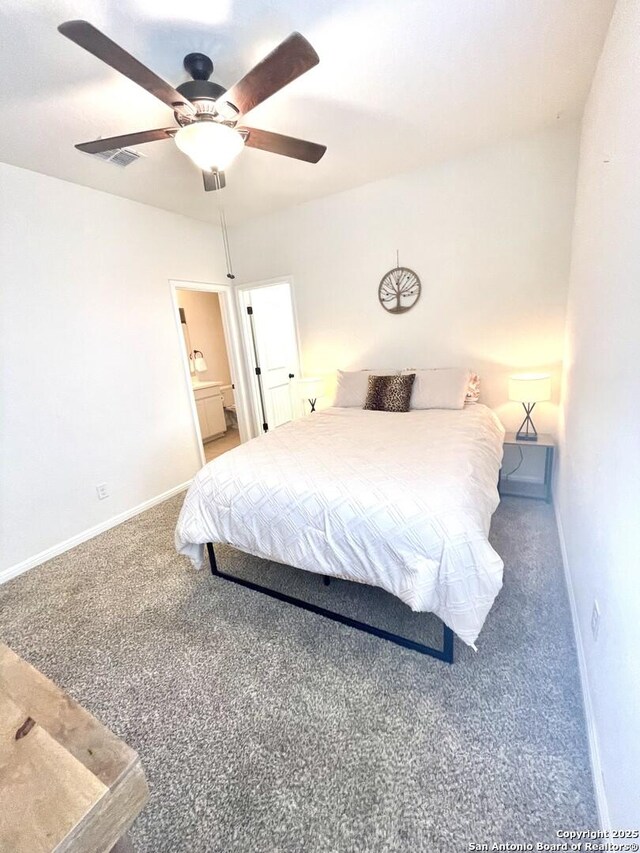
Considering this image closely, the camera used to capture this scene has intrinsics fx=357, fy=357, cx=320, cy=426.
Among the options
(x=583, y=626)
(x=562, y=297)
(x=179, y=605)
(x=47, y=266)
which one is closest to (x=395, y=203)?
(x=562, y=297)

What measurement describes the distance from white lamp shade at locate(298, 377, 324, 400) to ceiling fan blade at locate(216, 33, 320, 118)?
2385mm

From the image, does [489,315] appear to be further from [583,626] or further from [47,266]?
[47,266]

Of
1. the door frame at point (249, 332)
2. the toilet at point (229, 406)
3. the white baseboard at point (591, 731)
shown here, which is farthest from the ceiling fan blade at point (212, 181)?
the toilet at point (229, 406)

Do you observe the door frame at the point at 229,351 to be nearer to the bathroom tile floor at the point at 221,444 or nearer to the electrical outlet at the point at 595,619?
the bathroom tile floor at the point at 221,444

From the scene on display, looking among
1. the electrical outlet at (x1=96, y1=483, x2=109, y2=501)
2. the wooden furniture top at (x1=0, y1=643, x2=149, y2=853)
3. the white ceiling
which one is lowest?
the electrical outlet at (x1=96, y1=483, x2=109, y2=501)

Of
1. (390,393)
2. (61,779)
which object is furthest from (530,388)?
(61,779)

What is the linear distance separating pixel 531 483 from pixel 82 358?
3957 mm

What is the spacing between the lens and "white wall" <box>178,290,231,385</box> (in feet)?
18.1

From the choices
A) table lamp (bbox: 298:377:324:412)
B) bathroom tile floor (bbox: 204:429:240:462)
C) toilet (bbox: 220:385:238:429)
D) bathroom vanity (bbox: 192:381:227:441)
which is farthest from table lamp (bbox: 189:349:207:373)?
table lamp (bbox: 298:377:324:412)

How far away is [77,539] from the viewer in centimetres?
286

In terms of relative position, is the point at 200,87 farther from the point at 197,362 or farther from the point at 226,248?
the point at 197,362

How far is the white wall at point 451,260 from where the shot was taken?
9.18 feet

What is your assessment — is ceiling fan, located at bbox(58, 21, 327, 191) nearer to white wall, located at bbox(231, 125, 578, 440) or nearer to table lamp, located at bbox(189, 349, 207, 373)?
white wall, located at bbox(231, 125, 578, 440)

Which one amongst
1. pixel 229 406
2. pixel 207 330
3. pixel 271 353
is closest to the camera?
pixel 271 353
